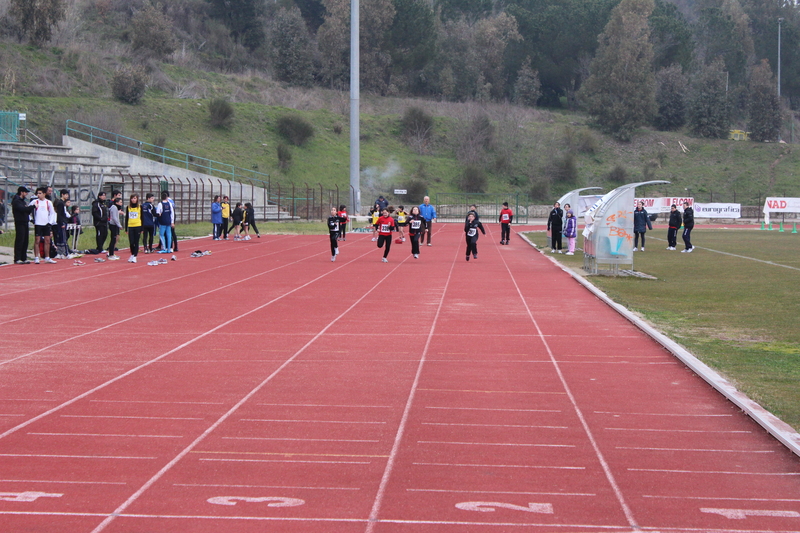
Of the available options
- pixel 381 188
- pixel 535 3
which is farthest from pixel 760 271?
pixel 535 3

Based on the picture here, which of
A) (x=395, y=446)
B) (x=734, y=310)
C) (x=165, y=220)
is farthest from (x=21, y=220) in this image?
(x=395, y=446)

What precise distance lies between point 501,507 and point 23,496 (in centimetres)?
311

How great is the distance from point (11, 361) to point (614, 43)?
79536mm

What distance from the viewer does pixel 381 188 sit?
65.4 m

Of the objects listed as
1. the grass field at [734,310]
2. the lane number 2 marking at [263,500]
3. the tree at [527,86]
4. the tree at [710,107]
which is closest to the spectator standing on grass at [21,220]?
the grass field at [734,310]

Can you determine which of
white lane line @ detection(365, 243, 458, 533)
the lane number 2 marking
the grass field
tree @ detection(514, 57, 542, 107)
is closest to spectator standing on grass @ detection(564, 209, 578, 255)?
the grass field

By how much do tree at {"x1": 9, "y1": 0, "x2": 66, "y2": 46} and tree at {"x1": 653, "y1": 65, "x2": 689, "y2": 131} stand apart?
60.2 m

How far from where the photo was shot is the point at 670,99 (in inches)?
3401

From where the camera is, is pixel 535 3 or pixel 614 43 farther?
pixel 535 3

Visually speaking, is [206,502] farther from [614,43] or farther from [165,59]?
[614,43]

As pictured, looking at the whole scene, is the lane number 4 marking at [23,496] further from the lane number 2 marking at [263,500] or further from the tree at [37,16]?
the tree at [37,16]

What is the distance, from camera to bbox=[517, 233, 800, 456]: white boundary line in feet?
20.6

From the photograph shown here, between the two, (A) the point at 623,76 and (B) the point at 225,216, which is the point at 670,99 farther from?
(B) the point at 225,216

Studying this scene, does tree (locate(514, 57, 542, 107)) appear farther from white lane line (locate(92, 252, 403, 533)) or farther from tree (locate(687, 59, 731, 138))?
white lane line (locate(92, 252, 403, 533))
